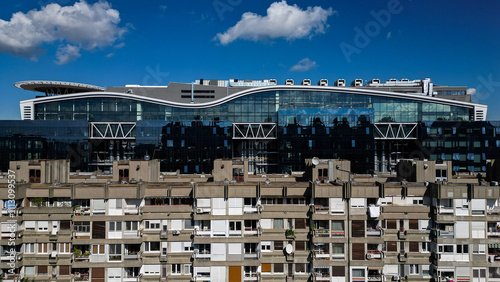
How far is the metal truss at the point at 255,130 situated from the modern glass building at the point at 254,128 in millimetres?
242

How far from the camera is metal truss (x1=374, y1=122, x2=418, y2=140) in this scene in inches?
3305

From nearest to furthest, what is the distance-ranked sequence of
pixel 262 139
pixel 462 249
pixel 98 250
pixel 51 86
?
pixel 98 250, pixel 462 249, pixel 262 139, pixel 51 86

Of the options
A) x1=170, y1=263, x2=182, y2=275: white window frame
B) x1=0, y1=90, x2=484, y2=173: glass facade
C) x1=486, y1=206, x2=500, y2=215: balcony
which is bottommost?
Result: x1=170, y1=263, x2=182, y2=275: white window frame

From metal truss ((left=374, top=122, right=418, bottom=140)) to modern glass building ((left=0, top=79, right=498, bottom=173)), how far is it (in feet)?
0.73

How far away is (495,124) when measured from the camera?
263 feet

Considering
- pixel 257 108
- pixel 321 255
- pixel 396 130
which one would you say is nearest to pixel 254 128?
pixel 257 108

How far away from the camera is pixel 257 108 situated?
278 ft

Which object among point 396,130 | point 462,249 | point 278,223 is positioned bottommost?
point 462,249

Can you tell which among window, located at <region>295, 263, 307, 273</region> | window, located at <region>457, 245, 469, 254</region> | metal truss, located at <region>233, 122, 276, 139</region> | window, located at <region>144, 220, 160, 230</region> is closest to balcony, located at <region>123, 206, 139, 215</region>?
window, located at <region>144, 220, 160, 230</region>

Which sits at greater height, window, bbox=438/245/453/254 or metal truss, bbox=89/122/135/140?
metal truss, bbox=89/122/135/140

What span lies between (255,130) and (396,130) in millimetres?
33522

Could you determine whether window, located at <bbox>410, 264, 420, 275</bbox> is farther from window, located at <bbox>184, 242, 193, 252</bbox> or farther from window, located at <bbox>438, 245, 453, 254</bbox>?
window, located at <bbox>184, 242, 193, 252</bbox>

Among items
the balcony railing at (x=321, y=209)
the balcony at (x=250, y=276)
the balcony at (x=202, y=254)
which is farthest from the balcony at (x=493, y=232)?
the balcony at (x=202, y=254)

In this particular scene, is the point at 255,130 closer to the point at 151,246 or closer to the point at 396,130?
the point at 396,130
